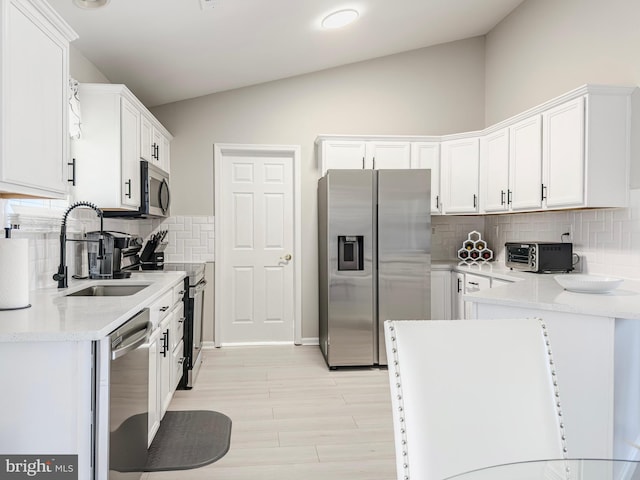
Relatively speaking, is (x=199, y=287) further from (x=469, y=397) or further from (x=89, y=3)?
(x=469, y=397)

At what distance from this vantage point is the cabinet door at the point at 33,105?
177cm

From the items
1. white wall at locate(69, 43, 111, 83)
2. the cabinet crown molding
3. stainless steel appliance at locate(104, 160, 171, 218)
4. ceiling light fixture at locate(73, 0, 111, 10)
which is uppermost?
ceiling light fixture at locate(73, 0, 111, 10)

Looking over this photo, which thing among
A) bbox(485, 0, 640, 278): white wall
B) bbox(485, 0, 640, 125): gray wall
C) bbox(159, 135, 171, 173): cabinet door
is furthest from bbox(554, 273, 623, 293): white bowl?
bbox(159, 135, 171, 173): cabinet door

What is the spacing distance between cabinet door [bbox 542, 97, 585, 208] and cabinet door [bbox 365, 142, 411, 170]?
1407 mm

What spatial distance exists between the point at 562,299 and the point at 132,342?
207 centimetres

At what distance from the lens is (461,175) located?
15.5ft

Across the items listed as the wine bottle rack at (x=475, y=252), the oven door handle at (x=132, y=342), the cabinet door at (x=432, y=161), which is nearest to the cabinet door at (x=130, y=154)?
the oven door handle at (x=132, y=342)

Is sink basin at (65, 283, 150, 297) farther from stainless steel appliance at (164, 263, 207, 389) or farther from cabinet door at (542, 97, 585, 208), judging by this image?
cabinet door at (542, 97, 585, 208)

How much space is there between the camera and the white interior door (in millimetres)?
5039

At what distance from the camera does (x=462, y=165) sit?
4.71 meters

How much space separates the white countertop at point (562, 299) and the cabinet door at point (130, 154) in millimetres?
2290

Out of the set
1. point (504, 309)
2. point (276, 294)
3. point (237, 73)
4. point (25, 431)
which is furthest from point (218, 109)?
point (25, 431)

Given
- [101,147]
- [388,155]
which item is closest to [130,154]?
[101,147]

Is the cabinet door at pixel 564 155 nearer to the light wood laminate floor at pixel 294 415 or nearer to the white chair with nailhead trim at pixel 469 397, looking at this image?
the light wood laminate floor at pixel 294 415
